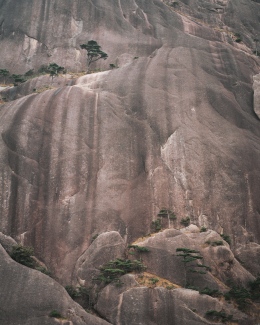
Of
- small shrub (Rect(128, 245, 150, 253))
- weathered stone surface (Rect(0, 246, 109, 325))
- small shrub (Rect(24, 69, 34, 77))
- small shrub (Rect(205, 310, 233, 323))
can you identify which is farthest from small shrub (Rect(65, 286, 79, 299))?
small shrub (Rect(24, 69, 34, 77))

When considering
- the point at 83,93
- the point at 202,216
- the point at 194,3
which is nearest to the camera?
the point at 202,216

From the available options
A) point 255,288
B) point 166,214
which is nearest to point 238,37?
point 166,214

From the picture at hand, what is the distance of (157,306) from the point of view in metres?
33.0

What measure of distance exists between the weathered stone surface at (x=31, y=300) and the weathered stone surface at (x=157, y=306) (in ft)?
6.03

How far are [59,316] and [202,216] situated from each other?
16.5 meters

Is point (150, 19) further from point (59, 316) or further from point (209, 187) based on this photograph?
point (59, 316)

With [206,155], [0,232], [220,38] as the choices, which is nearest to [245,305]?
[206,155]

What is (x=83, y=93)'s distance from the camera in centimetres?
4825

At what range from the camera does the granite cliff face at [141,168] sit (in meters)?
37.2

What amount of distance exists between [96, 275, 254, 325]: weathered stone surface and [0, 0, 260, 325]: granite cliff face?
3.2 inches

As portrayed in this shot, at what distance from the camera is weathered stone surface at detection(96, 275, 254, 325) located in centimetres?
3250

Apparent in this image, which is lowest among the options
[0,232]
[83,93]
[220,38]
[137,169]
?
[0,232]

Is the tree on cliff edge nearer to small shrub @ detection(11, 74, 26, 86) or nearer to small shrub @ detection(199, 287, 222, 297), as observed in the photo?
small shrub @ detection(11, 74, 26, 86)

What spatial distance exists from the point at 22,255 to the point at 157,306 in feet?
34.9
